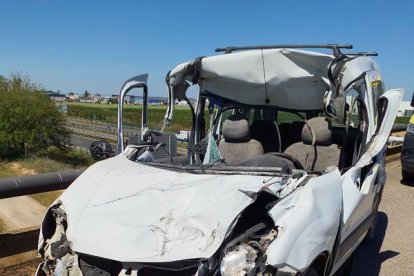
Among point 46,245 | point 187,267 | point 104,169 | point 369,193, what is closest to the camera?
point 187,267

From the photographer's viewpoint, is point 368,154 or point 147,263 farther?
point 368,154

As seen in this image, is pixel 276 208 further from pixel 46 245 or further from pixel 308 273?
pixel 46 245

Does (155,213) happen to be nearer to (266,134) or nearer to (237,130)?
(237,130)

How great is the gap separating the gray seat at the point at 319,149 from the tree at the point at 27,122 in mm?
35792

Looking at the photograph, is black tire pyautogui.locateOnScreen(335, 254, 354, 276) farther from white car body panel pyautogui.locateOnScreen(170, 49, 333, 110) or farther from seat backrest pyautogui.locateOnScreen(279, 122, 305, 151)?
white car body panel pyautogui.locateOnScreen(170, 49, 333, 110)

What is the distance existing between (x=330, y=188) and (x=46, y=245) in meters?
2.24

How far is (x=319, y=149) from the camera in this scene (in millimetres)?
5062

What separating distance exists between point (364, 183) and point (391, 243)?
218 centimetres

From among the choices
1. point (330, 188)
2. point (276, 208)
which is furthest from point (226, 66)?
point (276, 208)

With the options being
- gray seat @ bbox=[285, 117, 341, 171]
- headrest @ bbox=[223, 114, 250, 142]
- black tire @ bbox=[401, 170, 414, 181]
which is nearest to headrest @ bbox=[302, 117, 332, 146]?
gray seat @ bbox=[285, 117, 341, 171]

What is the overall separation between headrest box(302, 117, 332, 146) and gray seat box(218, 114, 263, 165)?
60 centimetres

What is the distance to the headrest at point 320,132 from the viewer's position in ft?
16.5

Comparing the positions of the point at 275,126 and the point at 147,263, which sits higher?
the point at 275,126

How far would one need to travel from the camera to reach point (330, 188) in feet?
11.4
